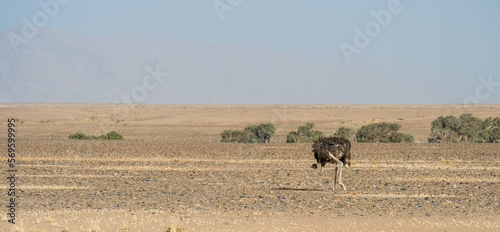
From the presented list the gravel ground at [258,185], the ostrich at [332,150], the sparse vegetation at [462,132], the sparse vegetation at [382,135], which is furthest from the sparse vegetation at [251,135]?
the ostrich at [332,150]

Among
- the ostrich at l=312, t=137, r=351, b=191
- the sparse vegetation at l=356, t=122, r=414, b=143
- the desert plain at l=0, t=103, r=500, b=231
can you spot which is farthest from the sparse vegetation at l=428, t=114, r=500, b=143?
the ostrich at l=312, t=137, r=351, b=191

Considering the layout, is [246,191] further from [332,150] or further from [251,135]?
[251,135]

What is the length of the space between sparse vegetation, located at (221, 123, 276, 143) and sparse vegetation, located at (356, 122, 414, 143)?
612 cm

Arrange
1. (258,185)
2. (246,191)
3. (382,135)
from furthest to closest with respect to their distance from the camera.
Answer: (382,135), (258,185), (246,191)

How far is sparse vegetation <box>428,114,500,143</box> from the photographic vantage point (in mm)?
40938

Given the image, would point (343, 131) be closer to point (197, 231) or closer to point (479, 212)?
point (479, 212)

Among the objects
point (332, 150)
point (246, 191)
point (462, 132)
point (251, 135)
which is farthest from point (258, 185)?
point (462, 132)

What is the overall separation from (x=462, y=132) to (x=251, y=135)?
13.8 m

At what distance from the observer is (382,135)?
4119 cm

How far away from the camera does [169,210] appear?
1277 cm

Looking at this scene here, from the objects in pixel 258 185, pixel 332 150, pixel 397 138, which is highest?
pixel 332 150

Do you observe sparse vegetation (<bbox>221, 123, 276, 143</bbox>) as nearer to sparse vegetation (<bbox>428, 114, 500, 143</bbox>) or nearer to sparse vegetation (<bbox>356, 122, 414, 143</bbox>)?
Result: sparse vegetation (<bbox>356, 122, 414, 143</bbox>)

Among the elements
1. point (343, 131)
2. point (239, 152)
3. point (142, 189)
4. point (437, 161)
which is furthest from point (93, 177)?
point (343, 131)

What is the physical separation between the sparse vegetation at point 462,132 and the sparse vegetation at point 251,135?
34.7ft
